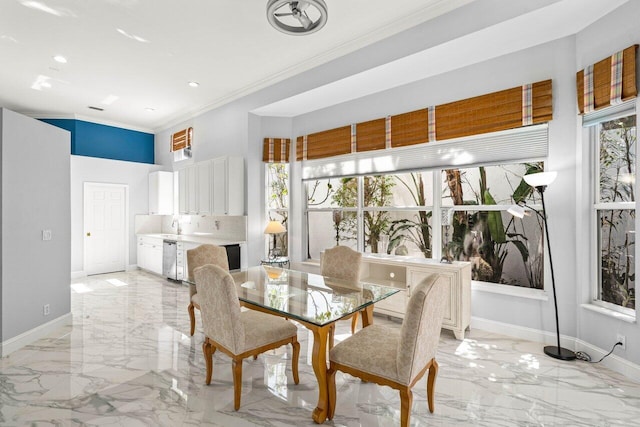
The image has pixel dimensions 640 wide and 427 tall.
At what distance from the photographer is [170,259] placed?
587cm

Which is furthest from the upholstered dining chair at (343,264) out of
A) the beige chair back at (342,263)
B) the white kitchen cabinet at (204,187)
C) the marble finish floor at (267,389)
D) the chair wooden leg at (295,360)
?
the white kitchen cabinet at (204,187)

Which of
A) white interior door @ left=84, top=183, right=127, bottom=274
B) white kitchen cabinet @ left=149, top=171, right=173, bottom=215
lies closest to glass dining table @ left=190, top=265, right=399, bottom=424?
white kitchen cabinet @ left=149, top=171, right=173, bottom=215

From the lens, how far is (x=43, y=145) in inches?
136

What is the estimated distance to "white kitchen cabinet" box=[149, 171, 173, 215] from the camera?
6.92m

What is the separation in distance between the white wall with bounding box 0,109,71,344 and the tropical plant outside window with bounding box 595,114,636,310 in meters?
5.55

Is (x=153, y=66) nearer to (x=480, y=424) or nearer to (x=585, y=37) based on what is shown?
(x=585, y=37)

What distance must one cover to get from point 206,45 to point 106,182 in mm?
4519

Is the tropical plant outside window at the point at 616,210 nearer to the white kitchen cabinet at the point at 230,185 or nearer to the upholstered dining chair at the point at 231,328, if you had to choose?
the upholstered dining chair at the point at 231,328

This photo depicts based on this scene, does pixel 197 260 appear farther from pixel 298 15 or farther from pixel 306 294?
pixel 298 15

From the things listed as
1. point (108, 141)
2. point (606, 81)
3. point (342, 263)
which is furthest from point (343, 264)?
point (108, 141)

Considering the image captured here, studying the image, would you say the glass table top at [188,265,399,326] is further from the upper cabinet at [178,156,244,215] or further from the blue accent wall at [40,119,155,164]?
the blue accent wall at [40,119,155,164]

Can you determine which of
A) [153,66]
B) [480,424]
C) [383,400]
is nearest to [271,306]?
[383,400]

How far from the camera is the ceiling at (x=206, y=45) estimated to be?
119 inches

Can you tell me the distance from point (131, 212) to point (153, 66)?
12.8 ft
